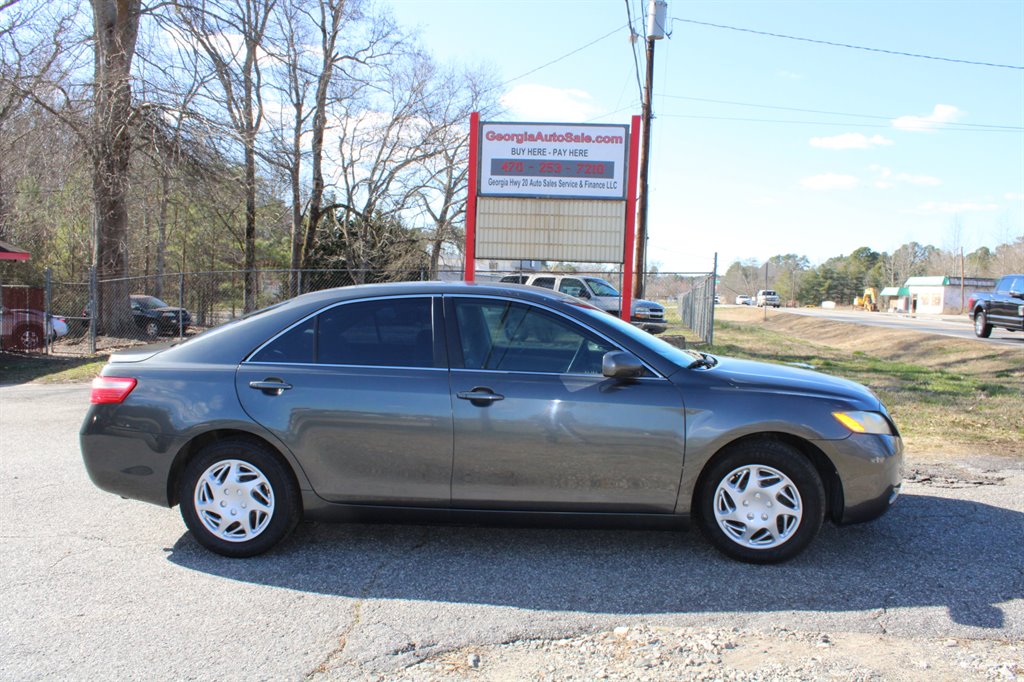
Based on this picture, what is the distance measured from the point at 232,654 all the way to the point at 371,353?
175 cm

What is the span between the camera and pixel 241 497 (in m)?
4.21

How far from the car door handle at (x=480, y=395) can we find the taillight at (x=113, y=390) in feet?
6.38

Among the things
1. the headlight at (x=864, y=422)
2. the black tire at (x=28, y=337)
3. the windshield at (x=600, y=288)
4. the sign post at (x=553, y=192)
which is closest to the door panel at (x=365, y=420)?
the headlight at (x=864, y=422)

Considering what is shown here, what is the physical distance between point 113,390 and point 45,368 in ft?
38.6

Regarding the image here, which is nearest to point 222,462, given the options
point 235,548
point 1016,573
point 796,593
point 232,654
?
point 235,548

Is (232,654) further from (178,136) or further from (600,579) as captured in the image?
(178,136)

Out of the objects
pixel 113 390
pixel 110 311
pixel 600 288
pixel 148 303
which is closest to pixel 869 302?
pixel 600 288

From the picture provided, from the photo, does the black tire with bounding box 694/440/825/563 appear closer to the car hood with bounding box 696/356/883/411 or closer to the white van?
the car hood with bounding box 696/356/883/411

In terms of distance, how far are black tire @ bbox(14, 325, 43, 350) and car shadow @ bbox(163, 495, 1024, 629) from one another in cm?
1463

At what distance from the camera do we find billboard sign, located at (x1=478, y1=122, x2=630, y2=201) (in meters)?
12.9

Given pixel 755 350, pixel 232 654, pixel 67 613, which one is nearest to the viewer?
pixel 232 654

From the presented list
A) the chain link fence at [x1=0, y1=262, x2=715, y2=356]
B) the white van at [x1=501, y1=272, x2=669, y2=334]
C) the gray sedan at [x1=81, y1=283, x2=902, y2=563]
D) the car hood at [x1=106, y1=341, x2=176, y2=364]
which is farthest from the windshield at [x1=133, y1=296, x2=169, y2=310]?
the gray sedan at [x1=81, y1=283, x2=902, y2=563]

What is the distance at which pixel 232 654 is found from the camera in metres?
3.21

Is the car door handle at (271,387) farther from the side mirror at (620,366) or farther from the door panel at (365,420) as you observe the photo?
the side mirror at (620,366)
